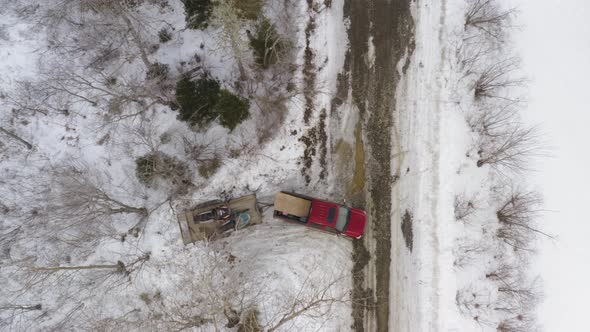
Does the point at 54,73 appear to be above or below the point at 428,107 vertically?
above

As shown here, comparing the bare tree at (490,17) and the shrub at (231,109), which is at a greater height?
the bare tree at (490,17)

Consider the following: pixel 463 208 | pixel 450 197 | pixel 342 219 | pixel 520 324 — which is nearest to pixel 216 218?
pixel 342 219

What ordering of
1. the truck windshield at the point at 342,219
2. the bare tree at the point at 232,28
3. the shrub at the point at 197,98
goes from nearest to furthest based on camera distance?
the bare tree at the point at 232,28
the shrub at the point at 197,98
the truck windshield at the point at 342,219

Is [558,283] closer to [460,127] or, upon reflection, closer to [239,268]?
[460,127]

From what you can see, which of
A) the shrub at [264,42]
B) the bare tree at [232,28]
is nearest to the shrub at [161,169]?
the bare tree at [232,28]

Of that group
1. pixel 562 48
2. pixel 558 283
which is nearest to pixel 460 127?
pixel 562 48

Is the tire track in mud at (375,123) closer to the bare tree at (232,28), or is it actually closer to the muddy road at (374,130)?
the muddy road at (374,130)
